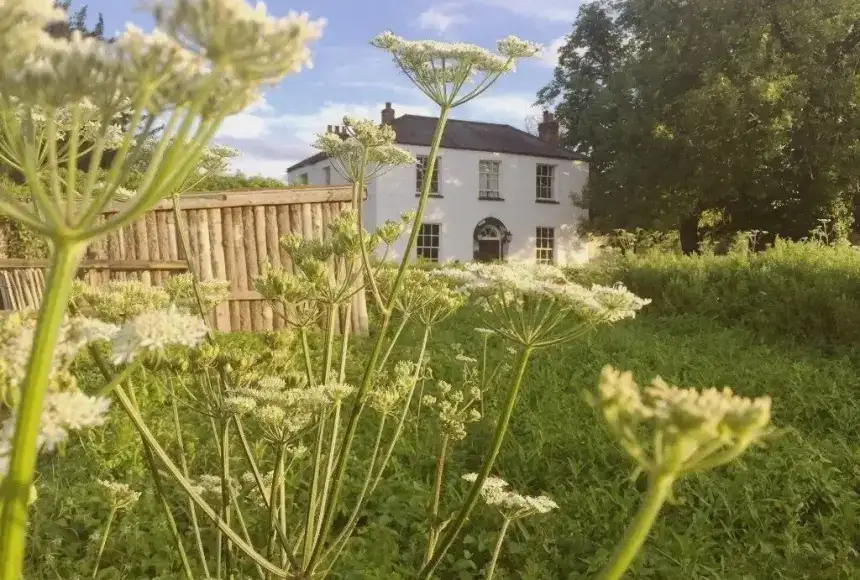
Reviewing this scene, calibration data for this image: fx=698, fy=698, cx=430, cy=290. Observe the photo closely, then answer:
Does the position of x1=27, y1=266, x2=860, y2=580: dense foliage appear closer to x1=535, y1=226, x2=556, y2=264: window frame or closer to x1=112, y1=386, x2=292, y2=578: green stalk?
x1=112, y1=386, x2=292, y2=578: green stalk

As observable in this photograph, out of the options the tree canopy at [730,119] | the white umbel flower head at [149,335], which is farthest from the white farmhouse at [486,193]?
the white umbel flower head at [149,335]

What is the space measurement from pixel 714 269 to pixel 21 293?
11952mm

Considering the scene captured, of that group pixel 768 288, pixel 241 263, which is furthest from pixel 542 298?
pixel 768 288

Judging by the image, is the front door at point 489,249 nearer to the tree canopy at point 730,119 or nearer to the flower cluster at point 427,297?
the tree canopy at point 730,119

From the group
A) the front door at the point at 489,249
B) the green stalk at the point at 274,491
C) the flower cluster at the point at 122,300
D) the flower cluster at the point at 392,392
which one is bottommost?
the front door at the point at 489,249

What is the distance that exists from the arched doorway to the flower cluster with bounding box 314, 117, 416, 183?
26.1 metres

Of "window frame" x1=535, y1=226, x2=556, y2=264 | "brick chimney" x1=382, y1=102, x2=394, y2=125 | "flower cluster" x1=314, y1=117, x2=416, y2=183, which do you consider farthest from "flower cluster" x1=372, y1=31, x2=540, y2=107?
"window frame" x1=535, y1=226, x2=556, y2=264

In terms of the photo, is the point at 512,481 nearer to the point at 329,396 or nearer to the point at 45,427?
the point at 329,396

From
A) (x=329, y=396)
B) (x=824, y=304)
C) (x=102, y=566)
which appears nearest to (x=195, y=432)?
(x=102, y=566)

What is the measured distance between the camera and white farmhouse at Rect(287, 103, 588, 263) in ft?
93.2

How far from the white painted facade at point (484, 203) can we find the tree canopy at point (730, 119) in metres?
1.38

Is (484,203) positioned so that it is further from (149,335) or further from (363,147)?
(149,335)

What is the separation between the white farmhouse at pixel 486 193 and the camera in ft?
93.2

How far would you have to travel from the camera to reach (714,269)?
13609 millimetres
